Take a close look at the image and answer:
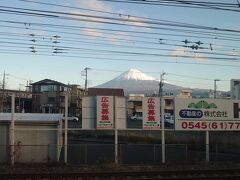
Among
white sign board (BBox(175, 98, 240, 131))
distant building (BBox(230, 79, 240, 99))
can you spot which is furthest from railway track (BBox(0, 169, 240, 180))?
distant building (BBox(230, 79, 240, 99))

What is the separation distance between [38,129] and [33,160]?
5.73ft

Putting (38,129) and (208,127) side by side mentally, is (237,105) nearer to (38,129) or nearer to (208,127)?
(208,127)

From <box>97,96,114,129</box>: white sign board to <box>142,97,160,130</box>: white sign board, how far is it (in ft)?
6.53

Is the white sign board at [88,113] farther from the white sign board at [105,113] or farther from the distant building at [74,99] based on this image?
the distant building at [74,99]

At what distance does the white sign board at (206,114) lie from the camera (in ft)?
95.8

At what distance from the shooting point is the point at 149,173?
2095 centimetres

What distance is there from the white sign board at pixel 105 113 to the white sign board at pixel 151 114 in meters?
1.99

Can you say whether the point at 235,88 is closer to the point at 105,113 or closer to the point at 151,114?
the point at 151,114

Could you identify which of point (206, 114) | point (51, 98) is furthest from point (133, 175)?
point (51, 98)

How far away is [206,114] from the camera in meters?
29.8

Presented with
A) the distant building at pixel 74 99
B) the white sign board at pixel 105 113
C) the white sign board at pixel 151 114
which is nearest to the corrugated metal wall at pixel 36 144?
the white sign board at pixel 105 113

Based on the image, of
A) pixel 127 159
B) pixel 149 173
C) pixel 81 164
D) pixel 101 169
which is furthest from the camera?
pixel 127 159

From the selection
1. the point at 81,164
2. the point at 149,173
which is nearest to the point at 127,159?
the point at 81,164

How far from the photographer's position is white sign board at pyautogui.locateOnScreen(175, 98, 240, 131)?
95.8ft
